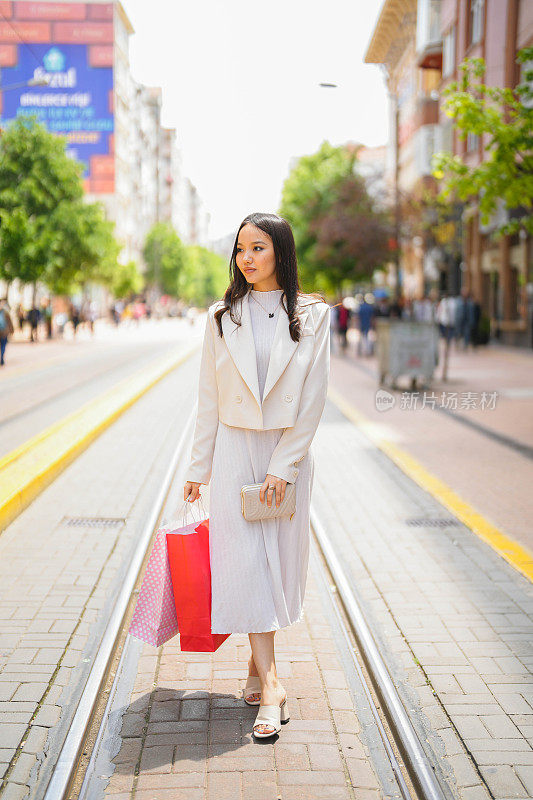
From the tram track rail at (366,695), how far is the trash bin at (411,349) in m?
11.3

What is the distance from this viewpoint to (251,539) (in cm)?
344

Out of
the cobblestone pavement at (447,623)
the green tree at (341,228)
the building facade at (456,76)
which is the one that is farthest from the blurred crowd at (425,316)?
the cobblestone pavement at (447,623)

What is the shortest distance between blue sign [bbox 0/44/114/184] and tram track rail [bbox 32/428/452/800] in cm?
6492

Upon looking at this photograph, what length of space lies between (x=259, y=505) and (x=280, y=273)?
2.88ft

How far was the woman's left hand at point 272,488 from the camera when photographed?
133 inches

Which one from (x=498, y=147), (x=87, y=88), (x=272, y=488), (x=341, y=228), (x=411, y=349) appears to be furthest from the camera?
(x=87, y=88)

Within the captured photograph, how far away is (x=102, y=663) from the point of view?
4137 millimetres

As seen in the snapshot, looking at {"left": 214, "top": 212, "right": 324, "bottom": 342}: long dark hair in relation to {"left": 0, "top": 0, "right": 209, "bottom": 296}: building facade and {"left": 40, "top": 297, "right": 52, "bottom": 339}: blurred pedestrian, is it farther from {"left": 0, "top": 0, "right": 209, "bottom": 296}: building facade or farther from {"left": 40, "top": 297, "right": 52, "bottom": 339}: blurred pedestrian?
{"left": 0, "top": 0, "right": 209, "bottom": 296}: building facade

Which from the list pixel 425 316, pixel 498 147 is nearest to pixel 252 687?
pixel 498 147

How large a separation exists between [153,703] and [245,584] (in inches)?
30.2

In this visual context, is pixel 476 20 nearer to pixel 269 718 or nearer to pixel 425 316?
pixel 425 316

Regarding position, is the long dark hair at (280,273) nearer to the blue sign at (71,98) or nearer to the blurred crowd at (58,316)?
the blurred crowd at (58,316)

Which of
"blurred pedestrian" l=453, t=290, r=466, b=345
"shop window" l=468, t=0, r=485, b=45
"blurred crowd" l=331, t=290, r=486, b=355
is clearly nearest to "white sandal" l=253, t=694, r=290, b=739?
"blurred crowd" l=331, t=290, r=486, b=355

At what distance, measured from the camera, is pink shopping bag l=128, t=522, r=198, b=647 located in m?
3.52
